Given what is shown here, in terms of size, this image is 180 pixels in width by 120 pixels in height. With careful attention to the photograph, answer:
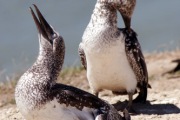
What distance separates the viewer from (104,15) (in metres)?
9.43

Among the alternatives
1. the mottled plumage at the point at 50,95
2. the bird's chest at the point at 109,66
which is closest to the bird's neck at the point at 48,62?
the mottled plumage at the point at 50,95

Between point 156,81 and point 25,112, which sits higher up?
point 25,112

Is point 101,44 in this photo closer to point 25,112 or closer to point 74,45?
point 25,112

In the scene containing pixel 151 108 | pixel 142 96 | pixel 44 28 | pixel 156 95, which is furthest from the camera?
pixel 156 95

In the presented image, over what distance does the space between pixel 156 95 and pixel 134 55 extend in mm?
1531

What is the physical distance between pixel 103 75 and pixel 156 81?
287cm

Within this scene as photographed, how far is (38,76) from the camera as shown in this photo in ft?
24.6

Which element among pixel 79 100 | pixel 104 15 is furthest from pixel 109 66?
pixel 79 100

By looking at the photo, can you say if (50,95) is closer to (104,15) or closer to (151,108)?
(104,15)

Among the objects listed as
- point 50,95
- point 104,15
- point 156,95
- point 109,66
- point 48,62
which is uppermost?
point 104,15

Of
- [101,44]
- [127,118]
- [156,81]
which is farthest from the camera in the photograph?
[156,81]

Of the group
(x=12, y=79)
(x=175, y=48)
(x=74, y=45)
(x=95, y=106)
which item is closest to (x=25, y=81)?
(x=95, y=106)

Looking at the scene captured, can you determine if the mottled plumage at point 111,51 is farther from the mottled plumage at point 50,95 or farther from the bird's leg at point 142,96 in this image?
the mottled plumage at point 50,95

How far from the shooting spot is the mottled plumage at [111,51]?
367 inches
